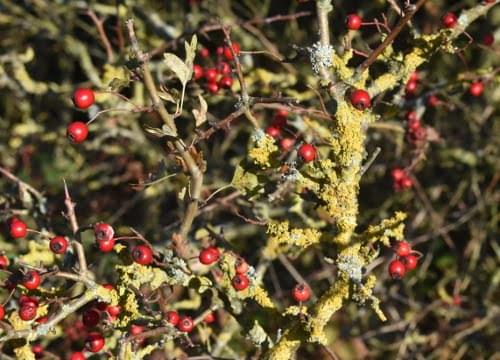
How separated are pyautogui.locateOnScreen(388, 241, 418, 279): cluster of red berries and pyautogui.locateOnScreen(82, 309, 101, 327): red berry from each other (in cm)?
85

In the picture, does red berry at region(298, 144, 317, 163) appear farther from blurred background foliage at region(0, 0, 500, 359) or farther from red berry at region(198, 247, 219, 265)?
blurred background foliage at region(0, 0, 500, 359)

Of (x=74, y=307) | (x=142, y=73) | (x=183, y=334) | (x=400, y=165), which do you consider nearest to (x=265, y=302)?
(x=183, y=334)

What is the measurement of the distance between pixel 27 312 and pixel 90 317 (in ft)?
0.70

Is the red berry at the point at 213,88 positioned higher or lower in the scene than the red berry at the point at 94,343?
higher

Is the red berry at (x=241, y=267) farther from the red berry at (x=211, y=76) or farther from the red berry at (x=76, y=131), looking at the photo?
the red berry at (x=211, y=76)

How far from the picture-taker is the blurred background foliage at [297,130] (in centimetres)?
299

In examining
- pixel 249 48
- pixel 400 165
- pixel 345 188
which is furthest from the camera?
pixel 249 48

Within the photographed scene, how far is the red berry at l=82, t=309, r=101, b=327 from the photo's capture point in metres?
1.94

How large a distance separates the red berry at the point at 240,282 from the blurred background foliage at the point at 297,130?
2.57 feet

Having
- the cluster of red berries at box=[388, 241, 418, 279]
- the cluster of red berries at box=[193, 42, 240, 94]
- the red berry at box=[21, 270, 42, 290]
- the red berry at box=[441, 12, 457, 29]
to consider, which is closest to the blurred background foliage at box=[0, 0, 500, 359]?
the cluster of red berries at box=[193, 42, 240, 94]

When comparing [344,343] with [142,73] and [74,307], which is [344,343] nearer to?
A: [74,307]

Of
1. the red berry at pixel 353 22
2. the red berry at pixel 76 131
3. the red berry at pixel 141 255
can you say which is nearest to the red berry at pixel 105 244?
the red berry at pixel 141 255

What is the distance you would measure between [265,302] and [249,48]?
1.67m

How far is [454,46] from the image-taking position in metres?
1.97
